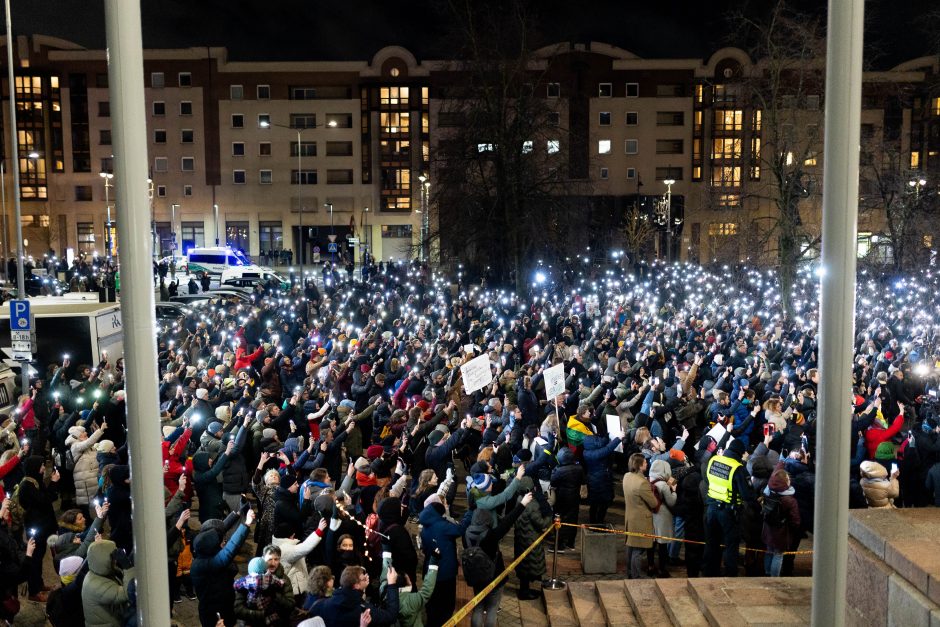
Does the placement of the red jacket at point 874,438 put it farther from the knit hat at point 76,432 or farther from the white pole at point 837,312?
the knit hat at point 76,432

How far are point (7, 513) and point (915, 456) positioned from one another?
1045 centimetres

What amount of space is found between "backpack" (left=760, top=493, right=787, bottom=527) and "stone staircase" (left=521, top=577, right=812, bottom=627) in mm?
579

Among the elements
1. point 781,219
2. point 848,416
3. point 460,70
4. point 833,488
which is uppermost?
point 460,70

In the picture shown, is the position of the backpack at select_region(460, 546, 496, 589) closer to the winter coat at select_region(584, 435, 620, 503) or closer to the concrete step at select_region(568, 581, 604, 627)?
the concrete step at select_region(568, 581, 604, 627)

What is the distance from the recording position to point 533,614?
8641 millimetres

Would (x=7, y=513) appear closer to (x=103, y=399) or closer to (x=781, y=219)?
(x=103, y=399)

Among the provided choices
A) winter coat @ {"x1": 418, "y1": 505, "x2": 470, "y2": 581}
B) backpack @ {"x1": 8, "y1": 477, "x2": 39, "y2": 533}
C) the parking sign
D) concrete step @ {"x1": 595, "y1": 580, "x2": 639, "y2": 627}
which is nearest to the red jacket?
concrete step @ {"x1": 595, "y1": 580, "x2": 639, "y2": 627}

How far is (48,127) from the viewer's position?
6875 cm

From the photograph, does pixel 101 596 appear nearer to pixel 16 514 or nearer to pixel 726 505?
A: pixel 16 514

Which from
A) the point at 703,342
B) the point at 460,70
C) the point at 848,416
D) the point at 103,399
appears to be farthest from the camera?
the point at 460,70

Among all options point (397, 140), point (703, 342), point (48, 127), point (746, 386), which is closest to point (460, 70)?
point (703, 342)

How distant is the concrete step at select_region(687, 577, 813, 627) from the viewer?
759cm

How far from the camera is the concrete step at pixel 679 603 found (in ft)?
25.9

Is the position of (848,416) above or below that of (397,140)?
below
